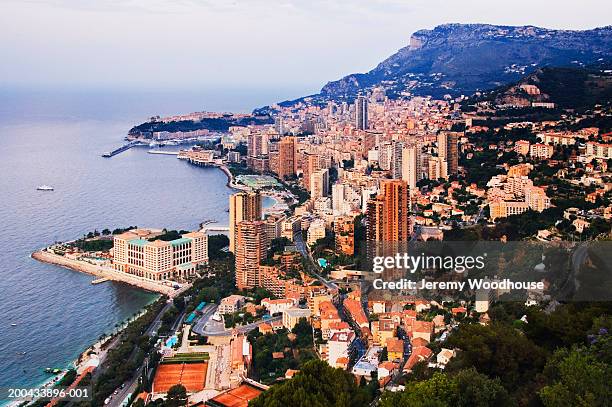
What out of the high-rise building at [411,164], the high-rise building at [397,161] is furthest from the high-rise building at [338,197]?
the high-rise building at [411,164]

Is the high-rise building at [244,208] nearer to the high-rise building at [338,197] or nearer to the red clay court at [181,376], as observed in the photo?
the high-rise building at [338,197]

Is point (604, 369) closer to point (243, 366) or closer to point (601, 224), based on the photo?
point (243, 366)

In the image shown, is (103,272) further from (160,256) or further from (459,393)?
(459,393)

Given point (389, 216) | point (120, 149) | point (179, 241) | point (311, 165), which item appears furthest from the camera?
point (120, 149)

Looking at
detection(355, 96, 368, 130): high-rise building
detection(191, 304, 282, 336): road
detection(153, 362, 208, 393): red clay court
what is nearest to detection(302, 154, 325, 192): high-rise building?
detection(355, 96, 368, 130): high-rise building

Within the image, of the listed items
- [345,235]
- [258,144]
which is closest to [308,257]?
[345,235]

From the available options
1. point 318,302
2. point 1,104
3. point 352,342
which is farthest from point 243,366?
point 1,104

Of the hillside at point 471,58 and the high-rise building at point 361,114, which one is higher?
the hillside at point 471,58
